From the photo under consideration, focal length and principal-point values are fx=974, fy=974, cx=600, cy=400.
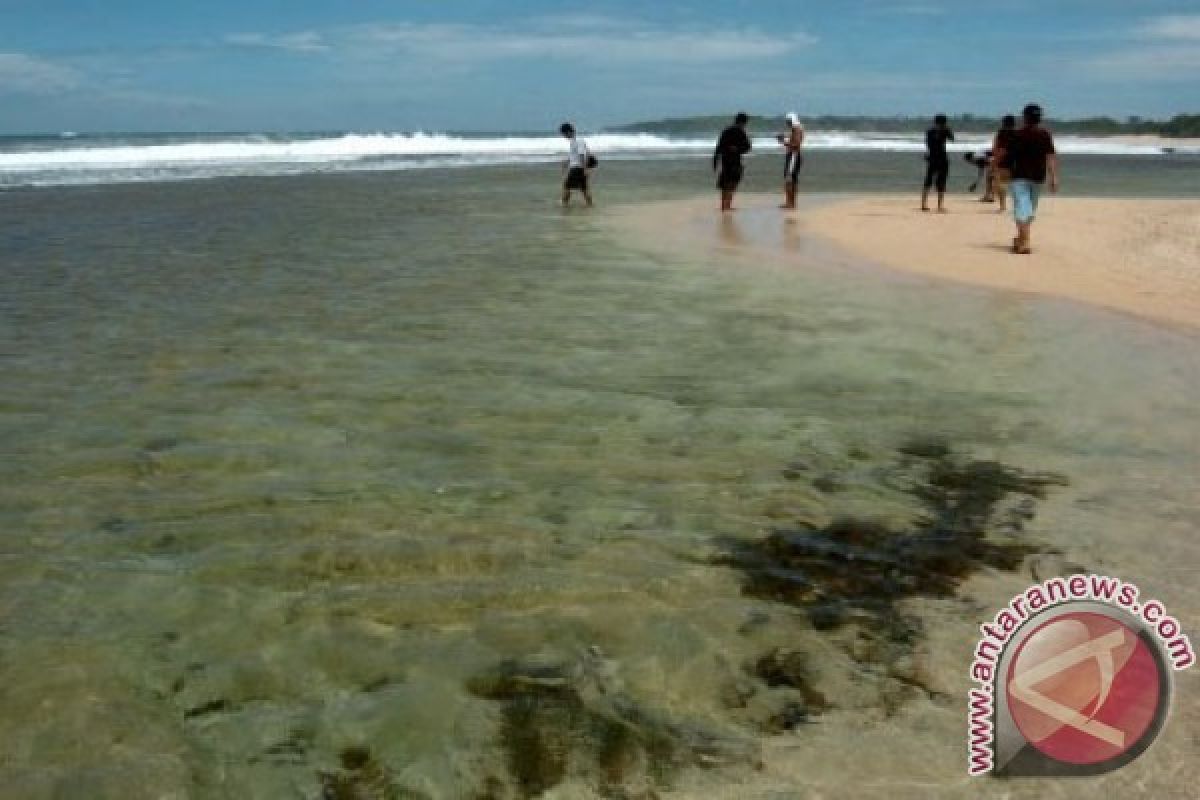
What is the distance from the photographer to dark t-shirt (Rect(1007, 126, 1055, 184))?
13837mm

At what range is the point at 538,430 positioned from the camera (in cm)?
593

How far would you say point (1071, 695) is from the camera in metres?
2.75

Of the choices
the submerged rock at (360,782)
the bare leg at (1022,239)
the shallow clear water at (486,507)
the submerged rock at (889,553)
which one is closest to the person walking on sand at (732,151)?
the bare leg at (1022,239)

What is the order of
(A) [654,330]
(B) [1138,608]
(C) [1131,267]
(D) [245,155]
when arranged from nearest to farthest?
(B) [1138,608] < (A) [654,330] < (C) [1131,267] < (D) [245,155]

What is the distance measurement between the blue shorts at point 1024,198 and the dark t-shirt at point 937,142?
6105 millimetres

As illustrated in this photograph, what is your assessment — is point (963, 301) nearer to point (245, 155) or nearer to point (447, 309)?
point (447, 309)

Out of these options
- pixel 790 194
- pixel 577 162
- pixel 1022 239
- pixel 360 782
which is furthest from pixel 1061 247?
pixel 360 782

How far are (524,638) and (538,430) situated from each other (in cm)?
243

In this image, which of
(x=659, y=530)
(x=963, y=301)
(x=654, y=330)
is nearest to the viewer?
(x=659, y=530)

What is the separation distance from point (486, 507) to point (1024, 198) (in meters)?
12.1

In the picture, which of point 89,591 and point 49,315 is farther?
point 49,315

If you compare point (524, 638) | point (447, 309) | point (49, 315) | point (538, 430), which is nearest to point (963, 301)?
point (447, 309)

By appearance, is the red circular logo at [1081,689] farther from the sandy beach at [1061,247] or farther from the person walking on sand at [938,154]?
the person walking on sand at [938,154]

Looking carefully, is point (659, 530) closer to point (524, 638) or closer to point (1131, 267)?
point (524, 638)
